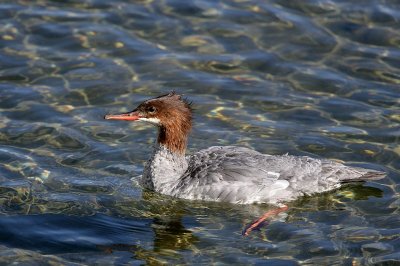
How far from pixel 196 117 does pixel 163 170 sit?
1.55 metres

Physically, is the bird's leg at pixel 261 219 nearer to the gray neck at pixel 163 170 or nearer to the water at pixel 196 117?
the water at pixel 196 117

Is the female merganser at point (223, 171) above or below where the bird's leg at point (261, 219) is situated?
above

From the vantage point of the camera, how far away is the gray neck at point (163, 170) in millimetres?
9914

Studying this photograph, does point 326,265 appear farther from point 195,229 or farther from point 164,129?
point 164,129

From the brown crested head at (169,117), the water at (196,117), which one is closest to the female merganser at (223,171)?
the brown crested head at (169,117)

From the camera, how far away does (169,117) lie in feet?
32.7

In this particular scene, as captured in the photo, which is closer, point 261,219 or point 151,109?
point 261,219

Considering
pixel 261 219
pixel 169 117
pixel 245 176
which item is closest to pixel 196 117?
pixel 169 117

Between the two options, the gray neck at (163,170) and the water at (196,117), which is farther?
the gray neck at (163,170)

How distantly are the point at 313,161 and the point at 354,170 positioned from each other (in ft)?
1.50

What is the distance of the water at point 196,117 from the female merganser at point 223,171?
156mm

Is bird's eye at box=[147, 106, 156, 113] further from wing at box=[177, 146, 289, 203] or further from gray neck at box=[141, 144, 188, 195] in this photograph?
wing at box=[177, 146, 289, 203]

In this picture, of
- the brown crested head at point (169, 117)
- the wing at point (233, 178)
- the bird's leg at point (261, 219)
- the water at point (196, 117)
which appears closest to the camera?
the water at point (196, 117)

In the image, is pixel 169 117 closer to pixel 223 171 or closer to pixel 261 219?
pixel 223 171
